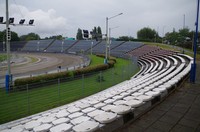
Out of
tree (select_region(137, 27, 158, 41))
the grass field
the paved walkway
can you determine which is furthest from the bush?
tree (select_region(137, 27, 158, 41))

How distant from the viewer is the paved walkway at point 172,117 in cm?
611

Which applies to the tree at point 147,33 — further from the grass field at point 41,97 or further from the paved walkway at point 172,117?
the paved walkway at point 172,117

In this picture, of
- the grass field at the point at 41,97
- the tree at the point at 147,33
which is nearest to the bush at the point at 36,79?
the grass field at the point at 41,97

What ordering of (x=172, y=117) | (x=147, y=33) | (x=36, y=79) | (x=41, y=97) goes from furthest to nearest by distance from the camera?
(x=147, y=33) → (x=36, y=79) → (x=41, y=97) → (x=172, y=117)

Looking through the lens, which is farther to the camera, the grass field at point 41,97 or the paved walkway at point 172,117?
the grass field at point 41,97


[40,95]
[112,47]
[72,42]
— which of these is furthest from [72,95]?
[72,42]

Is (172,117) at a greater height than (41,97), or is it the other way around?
(172,117)

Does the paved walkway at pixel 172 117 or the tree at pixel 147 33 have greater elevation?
the tree at pixel 147 33

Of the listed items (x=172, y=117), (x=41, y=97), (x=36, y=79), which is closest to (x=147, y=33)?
(x=36, y=79)

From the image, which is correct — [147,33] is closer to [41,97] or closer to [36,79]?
[36,79]

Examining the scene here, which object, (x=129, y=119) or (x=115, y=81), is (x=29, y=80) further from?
(x=129, y=119)

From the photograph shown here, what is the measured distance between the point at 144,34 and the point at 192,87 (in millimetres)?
106634

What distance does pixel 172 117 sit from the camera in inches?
275

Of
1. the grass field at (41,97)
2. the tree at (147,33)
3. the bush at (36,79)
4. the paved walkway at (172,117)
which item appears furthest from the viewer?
the tree at (147,33)
